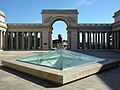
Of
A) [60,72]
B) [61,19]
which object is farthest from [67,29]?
[60,72]

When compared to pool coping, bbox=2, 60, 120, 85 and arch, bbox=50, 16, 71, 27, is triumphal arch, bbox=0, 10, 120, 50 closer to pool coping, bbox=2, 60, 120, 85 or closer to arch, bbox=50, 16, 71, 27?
arch, bbox=50, 16, 71, 27

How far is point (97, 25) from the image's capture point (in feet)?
257

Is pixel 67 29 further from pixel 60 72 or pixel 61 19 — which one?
pixel 60 72

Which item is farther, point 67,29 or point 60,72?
point 67,29

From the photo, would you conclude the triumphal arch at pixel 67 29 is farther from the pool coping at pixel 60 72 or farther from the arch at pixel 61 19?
→ the pool coping at pixel 60 72

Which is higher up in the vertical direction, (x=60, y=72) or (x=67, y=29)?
(x=67, y=29)

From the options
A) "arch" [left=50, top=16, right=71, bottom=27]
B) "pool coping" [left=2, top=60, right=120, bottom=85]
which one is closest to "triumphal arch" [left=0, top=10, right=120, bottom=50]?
"arch" [left=50, top=16, right=71, bottom=27]

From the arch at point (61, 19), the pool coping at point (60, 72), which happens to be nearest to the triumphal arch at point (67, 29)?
the arch at point (61, 19)

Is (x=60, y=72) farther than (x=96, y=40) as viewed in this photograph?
No

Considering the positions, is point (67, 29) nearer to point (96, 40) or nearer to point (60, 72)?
point (96, 40)

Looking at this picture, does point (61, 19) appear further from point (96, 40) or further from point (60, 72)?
point (60, 72)

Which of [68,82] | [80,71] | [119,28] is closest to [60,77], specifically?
[68,82]

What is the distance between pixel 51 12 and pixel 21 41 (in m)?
24.3

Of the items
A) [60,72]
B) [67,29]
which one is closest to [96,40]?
[67,29]
